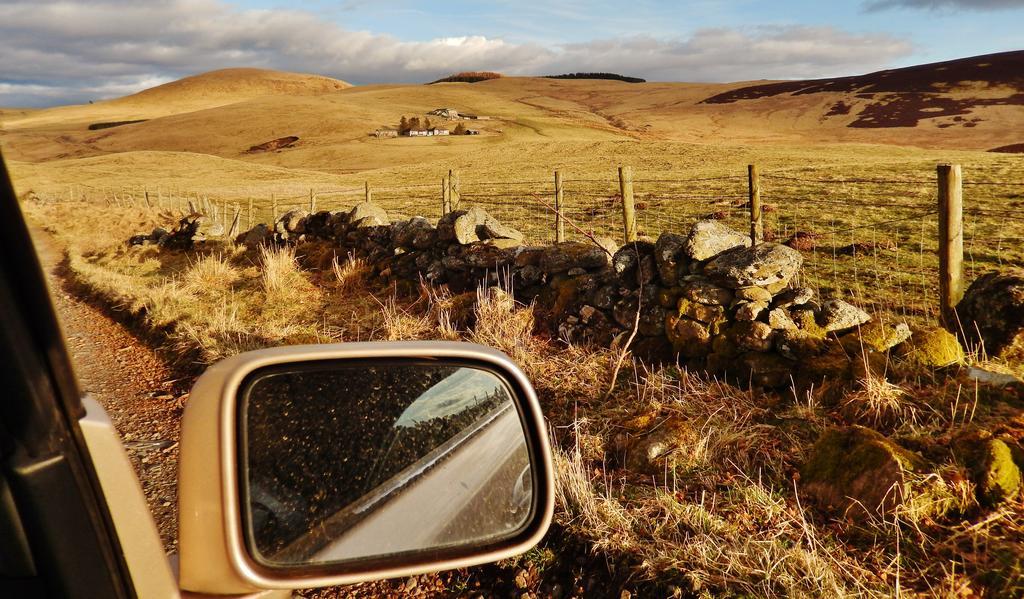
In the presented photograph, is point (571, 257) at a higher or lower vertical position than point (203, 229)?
lower

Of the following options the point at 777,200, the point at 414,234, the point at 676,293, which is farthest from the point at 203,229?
the point at 777,200

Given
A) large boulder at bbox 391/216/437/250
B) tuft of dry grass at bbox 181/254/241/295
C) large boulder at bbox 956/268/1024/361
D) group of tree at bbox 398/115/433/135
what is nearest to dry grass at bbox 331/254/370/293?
large boulder at bbox 391/216/437/250

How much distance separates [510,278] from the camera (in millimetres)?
7910

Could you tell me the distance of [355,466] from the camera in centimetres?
146

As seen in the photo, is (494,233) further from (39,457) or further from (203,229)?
(203,229)

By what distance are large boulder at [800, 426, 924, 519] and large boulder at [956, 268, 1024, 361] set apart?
1597 millimetres

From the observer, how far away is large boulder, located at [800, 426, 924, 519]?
3.29 metres

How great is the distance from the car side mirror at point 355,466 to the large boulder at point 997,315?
4.21 m

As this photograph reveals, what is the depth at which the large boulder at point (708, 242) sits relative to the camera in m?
6.02

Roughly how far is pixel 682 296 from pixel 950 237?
85.2 inches

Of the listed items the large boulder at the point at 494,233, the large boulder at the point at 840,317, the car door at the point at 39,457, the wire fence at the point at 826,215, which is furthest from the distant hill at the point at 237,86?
the car door at the point at 39,457

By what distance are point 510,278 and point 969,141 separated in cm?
5816

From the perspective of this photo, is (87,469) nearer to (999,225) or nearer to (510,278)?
(510,278)

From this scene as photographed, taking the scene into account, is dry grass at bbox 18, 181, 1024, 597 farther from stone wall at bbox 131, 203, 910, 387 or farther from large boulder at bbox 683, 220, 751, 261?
large boulder at bbox 683, 220, 751, 261
